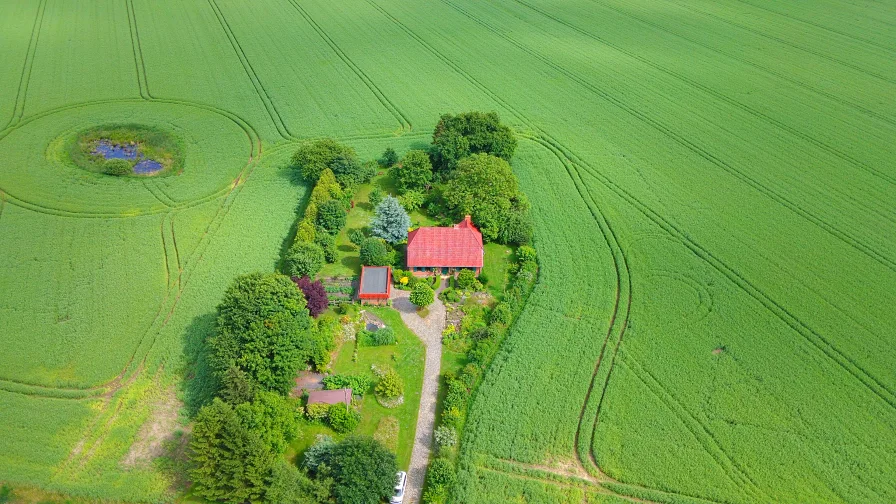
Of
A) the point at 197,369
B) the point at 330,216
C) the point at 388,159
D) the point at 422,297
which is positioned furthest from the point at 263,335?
the point at 388,159

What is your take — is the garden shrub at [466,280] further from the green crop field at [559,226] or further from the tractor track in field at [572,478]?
the tractor track in field at [572,478]

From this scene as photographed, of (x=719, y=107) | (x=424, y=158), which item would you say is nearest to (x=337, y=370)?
(x=424, y=158)

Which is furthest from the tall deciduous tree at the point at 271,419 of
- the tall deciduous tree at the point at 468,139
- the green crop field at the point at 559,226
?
the tall deciduous tree at the point at 468,139

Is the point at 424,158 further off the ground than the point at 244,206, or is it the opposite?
the point at 424,158

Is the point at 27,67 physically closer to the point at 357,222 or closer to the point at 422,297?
the point at 357,222

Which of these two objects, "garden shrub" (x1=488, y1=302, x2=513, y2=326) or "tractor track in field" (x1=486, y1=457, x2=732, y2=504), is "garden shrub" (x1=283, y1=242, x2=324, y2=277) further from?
"tractor track in field" (x1=486, y1=457, x2=732, y2=504)

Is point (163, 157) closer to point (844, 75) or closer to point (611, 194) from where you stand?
point (611, 194)

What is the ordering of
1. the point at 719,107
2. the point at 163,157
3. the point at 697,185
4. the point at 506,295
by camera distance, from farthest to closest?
the point at 719,107 → the point at 163,157 → the point at 697,185 → the point at 506,295
